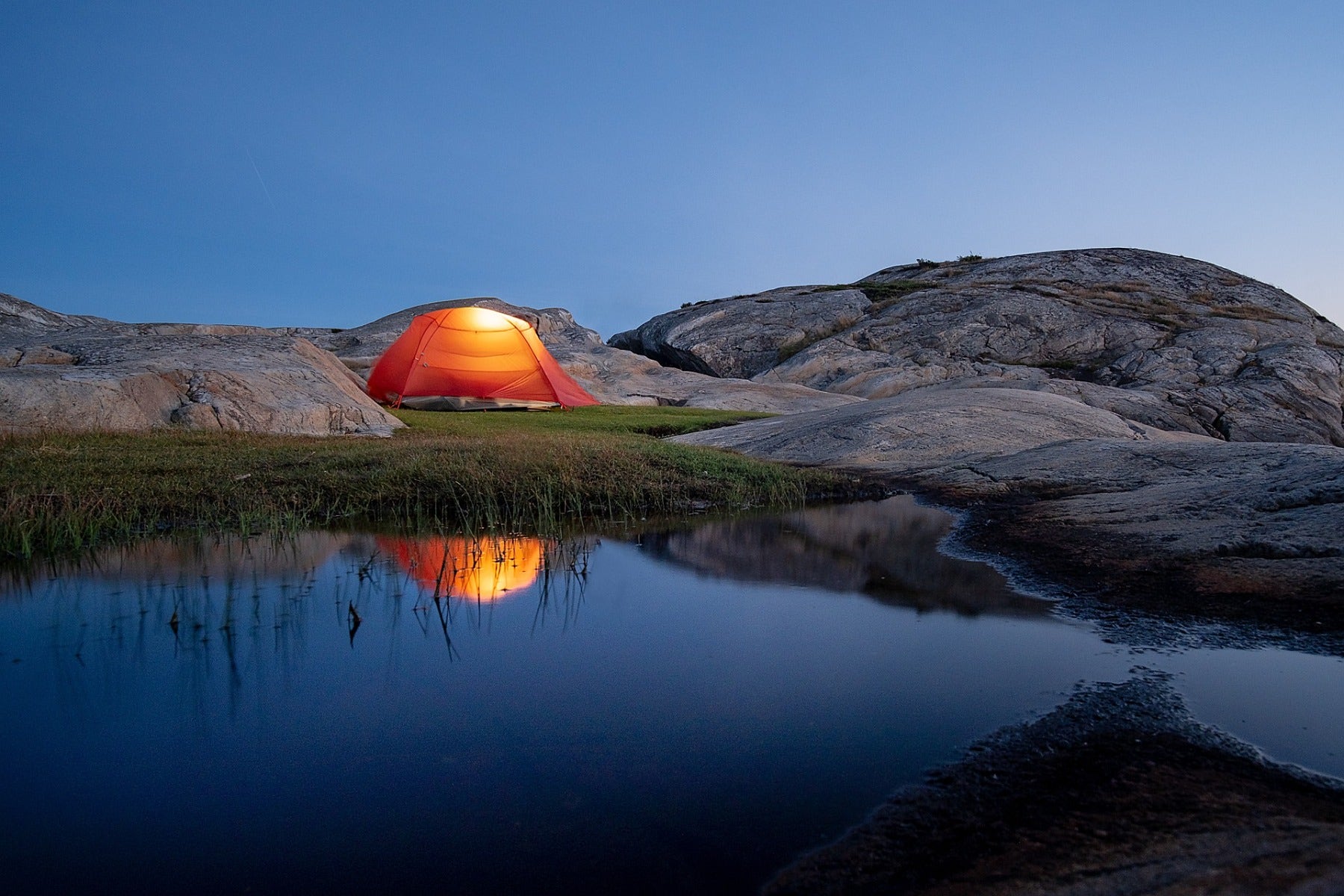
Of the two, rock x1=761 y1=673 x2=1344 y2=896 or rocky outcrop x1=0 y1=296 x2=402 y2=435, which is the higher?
rocky outcrop x1=0 y1=296 x2=402 y2=435

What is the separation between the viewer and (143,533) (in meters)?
8.38

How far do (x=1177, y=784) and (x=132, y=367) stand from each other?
18.5m

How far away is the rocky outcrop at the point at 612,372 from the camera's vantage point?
3450 centimetres

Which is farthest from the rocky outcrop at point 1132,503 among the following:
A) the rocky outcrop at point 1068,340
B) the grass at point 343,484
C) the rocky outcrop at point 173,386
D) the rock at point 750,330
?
the rock at point 750,330

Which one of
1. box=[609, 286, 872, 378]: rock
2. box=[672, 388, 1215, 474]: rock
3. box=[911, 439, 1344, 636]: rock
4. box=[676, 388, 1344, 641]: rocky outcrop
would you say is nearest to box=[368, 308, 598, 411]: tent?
box=[672, 388, 1215, 474]: rock

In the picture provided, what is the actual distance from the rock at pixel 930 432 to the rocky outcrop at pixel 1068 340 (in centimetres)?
1575

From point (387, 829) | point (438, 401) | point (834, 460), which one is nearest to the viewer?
point (387, 829)

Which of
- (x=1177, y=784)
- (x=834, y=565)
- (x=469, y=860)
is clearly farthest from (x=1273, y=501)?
(x=469, y=860)

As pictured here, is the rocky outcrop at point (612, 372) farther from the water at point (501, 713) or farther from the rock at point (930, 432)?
the water at point (501, 713)

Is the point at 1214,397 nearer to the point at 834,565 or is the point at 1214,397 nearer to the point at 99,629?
the point at 834,565

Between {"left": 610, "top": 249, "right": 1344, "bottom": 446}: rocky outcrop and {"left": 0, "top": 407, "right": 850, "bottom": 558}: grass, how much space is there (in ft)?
81.8

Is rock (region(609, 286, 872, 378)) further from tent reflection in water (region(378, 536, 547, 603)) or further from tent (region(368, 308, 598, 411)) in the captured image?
tent reflection in water (region(378, 536, 547, 603))

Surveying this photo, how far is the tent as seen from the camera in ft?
88.3

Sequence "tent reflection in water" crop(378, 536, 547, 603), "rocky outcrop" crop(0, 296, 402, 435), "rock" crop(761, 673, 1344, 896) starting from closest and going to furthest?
1. "rock" crop(761, 673, 1344, 896)
2. "tent reflection in water" crop(378, 536, 547, 603)
3. "rocky outcrop" crop(0, 296, 402, 435)
